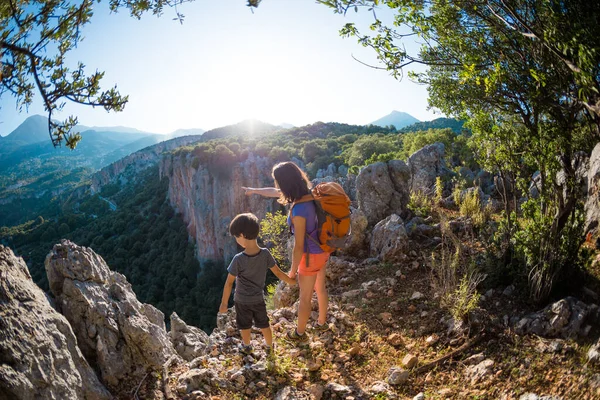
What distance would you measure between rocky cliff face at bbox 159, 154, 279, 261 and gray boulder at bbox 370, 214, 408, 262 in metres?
28.3

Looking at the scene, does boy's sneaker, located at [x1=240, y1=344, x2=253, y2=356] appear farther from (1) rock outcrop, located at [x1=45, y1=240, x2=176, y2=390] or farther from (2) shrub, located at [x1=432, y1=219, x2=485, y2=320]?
(2) shrub, located at [x1=432, y1=219, x2=485, y2=320]

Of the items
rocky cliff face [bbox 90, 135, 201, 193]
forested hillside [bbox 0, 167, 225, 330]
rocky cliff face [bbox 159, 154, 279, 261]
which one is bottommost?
forested hillside [bbox 0, 167, 225, 330]

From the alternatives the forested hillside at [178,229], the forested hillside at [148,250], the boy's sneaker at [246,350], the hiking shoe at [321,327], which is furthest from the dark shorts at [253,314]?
the forested hillside at [148,250]

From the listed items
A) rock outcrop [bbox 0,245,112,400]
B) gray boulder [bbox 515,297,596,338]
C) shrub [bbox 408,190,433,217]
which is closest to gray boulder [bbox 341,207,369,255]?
shrub [bbox 408,190,433,217]

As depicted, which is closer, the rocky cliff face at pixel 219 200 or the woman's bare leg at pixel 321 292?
the woman's bare leg at pixel 321 292

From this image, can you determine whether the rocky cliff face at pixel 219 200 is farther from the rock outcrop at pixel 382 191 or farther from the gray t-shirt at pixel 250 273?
the gray t-shirt at pixel 250 273

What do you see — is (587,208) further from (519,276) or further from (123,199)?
(123,199)

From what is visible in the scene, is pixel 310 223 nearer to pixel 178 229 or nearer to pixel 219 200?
pixel 219 200

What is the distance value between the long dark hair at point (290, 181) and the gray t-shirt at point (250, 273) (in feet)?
2.44

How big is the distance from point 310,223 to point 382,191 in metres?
4.99

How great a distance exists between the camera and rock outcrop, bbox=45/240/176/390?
3035 mm

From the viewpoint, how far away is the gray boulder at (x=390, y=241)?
19.1 ft

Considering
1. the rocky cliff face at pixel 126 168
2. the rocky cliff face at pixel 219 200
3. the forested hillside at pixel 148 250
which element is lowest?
the forested hillside at pixel 148 250

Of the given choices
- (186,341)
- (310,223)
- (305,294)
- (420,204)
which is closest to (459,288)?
(305,294)
